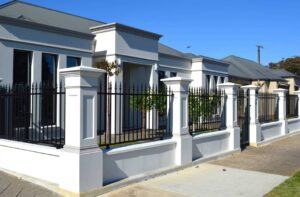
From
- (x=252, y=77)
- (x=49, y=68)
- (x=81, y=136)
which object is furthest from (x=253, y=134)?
(x=252, y=77)

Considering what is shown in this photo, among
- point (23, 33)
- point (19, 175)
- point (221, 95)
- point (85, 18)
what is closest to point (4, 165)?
point (19, 175)

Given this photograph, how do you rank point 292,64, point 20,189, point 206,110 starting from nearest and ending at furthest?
point 20,189, point 206,110, point 292,64

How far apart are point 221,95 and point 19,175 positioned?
659cm

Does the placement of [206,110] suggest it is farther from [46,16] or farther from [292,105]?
[292,105]

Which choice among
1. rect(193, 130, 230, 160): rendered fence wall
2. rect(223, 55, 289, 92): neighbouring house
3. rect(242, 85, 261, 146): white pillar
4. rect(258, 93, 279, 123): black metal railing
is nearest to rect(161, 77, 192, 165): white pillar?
rect(193, 130, 230, 160): rendered fence wall

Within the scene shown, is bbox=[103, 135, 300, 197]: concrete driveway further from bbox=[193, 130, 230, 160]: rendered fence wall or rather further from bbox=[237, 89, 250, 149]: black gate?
bbox=[237, 89, 250, 149]: black gate

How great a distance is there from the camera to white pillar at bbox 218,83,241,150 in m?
11.3

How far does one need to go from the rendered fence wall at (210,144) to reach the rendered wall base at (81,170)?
3.83 m

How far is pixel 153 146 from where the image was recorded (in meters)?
8.06

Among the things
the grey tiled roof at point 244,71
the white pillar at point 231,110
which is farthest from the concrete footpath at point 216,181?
the grey tiled roof at point 244,71

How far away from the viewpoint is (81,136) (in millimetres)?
6238

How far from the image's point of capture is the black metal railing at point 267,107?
14962 millimetres

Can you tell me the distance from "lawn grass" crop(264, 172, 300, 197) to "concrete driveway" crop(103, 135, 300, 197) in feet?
0.56

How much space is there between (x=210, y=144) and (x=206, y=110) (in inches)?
44.2
